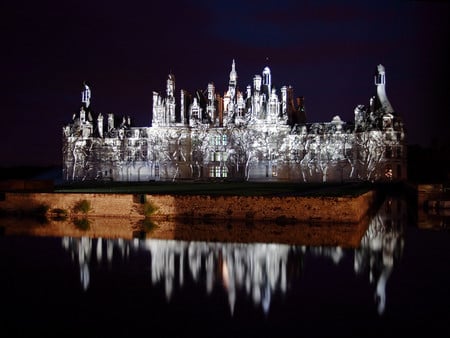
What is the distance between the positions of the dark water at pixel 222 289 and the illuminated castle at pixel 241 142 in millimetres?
34199

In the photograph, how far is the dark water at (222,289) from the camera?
9.12m

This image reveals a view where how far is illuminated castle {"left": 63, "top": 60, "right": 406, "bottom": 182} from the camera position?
168ft

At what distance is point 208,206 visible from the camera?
22609 millimetres

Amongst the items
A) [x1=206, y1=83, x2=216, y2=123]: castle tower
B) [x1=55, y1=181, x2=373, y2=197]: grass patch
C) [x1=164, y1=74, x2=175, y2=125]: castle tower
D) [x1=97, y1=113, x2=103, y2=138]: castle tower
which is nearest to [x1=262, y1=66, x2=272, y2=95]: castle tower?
[x1=206, y1=83, x2=216, y2=123]: castle tower

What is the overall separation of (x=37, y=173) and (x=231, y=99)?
3097 centimetres

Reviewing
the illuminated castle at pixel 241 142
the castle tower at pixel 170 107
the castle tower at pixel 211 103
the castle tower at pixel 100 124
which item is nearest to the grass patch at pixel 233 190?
the illuminated castle at pixel 241 142

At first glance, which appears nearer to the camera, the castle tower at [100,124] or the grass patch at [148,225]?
the grass patch at [148,225]

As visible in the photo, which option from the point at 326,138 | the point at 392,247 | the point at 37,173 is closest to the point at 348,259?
the point at 392,247

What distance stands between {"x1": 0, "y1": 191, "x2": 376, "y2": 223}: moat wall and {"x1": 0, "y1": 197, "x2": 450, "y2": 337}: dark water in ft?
12.4

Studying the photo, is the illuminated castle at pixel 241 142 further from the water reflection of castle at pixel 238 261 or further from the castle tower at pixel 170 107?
the water reflection of castle at pixel 238 261

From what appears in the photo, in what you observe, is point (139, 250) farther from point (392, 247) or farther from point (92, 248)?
point (392, 247)

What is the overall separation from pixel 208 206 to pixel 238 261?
8.45 metres

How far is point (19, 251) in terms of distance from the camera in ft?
52.6

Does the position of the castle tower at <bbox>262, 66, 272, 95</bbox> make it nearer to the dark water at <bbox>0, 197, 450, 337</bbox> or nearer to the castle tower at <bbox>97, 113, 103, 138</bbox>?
the castle tower at <bbox>97, 113, 103, 138</bbox>
